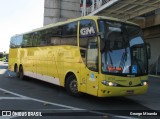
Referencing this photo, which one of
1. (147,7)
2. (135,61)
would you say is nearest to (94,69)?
(135,61)

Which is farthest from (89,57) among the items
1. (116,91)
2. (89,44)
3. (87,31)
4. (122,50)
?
(116,91)

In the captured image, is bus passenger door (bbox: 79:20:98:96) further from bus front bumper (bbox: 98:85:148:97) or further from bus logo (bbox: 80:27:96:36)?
bus front bumper (bbox: 98:85:148:97)

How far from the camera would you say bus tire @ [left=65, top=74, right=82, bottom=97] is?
44.0 ft

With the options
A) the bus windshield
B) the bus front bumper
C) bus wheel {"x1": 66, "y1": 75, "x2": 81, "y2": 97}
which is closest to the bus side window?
the bus windshield

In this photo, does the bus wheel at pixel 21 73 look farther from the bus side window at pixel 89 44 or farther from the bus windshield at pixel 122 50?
the bus windshield at pixel 122 50

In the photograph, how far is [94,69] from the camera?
473 inches

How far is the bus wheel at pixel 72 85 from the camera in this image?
13.4 meters

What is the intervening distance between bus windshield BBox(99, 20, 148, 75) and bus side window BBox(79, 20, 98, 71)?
368mm

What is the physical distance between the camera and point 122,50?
12.1 m

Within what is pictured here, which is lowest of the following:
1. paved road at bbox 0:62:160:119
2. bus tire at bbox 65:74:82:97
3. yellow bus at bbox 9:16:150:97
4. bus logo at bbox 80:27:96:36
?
paved road at bbox 0:62:160:119

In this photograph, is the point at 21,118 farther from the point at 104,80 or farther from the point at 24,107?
the point at 104,80

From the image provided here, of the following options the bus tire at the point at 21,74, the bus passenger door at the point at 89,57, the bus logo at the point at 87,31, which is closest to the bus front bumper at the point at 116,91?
the bus passenger door at the point at 89,57

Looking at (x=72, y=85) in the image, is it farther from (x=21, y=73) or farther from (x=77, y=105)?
(x=21, y=73)

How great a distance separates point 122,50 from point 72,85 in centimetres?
281
